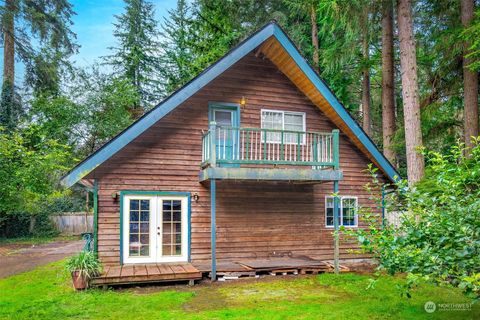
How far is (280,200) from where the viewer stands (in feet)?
35.6

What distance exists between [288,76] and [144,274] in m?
7.01

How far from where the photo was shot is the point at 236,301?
7.04 m

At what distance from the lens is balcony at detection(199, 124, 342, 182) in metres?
8.96

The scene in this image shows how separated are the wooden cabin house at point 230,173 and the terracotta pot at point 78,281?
37 cm

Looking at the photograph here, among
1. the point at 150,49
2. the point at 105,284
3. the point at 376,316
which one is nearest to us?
the point at 376,316

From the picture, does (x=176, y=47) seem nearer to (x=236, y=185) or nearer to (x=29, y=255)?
(x=29, y=255)

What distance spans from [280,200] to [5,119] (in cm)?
1617

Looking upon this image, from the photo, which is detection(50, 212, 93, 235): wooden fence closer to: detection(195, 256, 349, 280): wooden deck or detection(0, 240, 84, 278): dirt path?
detection(0, 240, 84, 278): dirt path

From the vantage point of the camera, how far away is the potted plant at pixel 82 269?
7.76 m

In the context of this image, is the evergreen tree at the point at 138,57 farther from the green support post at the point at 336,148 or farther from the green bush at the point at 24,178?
the green support post at the point at 336,148

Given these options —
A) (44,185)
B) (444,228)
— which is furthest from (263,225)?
(44,185)

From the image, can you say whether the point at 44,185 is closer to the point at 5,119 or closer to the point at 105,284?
the point at 5,119

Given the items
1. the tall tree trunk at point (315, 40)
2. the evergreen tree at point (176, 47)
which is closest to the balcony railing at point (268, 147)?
the tall tree trunk at point (315, 40)

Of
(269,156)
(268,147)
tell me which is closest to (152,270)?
(269,156)
